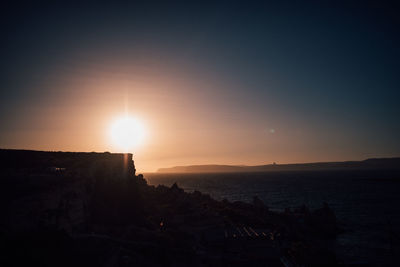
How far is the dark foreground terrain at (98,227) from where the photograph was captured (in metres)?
12.2

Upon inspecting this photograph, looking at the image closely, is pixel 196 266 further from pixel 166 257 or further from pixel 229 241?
pixel 229 241

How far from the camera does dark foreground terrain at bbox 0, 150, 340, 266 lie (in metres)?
12.2

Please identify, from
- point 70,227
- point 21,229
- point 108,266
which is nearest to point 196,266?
point 108,266

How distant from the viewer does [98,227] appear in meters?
19.8

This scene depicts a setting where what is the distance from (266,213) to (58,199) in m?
33.5

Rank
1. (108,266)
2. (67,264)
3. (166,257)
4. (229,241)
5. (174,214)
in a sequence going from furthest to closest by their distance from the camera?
(174,214) < (229,241) < (166,257) < (108,266) < (67,264)

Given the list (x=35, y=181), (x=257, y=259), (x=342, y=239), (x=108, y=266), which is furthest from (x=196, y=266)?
(x=342, y=239)

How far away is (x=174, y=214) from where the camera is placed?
31.6 metres

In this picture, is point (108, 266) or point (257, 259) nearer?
point (108, 266)

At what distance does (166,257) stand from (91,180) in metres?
10.9

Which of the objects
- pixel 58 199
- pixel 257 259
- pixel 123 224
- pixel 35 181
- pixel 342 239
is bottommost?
pixel 342 239

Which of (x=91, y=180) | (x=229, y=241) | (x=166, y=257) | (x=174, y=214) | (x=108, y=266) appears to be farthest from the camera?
(x=174, y=214)

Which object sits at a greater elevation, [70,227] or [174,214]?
[70,227]

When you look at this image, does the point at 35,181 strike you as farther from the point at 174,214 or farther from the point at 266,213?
the point at 266,213
